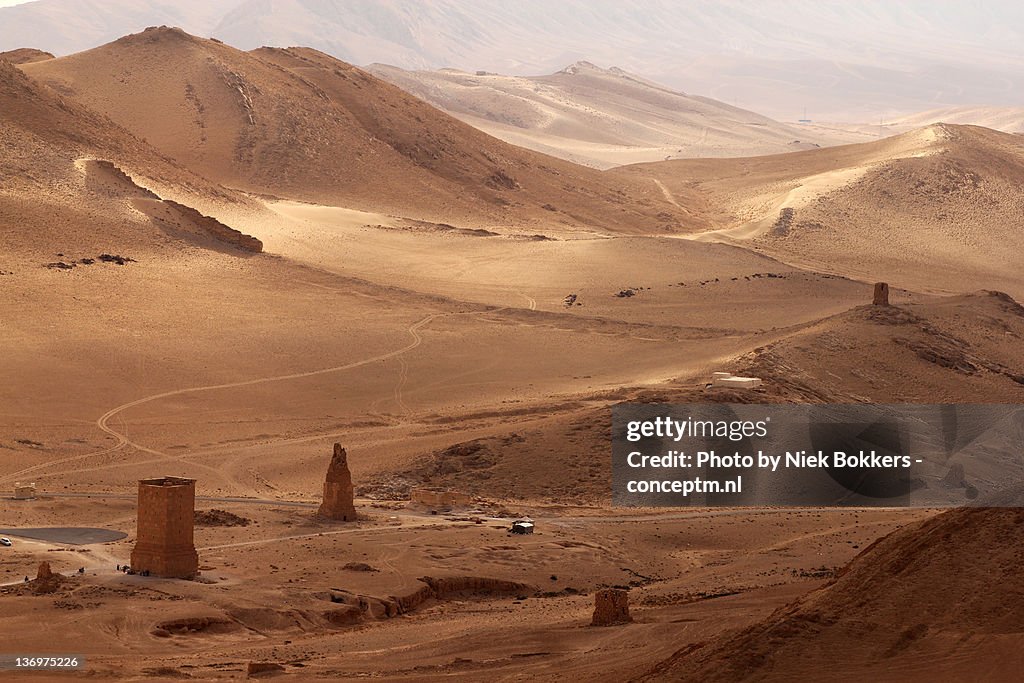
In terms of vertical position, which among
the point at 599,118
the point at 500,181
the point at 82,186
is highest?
the point at 599,118

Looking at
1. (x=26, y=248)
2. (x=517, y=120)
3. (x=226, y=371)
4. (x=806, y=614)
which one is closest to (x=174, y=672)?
(x=806, y=614)

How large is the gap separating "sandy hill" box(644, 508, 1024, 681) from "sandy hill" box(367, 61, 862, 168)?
107035 mm

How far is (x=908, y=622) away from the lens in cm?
1382

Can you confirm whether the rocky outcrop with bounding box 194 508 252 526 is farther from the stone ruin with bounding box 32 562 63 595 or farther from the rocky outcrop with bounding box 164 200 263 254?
the rocky outcrop with bounding box 164 200 263 254

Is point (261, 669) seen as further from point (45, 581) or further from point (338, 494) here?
point (338, 494)

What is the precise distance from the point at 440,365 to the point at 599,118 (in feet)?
355

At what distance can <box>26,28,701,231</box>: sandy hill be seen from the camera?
7138 centimetres

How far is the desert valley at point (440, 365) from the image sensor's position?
17969mm

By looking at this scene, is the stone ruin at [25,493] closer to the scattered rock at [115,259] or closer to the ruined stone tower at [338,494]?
the ruined stone tower at [338,494]

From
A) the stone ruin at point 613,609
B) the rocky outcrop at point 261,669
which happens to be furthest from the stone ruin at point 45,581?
the stone ruin at point 613,609

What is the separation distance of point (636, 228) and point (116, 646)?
182 ft

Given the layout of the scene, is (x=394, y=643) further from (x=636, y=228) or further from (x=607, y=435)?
(x=636, y=228)

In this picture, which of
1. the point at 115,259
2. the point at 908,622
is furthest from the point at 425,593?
the point at 115,259

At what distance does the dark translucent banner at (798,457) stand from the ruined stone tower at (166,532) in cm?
1008
